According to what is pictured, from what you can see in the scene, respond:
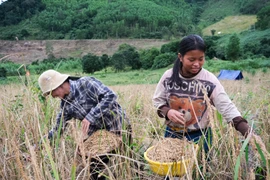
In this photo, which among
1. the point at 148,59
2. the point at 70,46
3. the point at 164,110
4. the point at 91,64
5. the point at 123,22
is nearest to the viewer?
the point at 164,110

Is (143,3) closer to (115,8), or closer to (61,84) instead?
(115,8)

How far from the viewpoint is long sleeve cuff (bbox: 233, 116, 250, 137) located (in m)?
1.30

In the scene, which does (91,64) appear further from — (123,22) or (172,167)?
(123,22)

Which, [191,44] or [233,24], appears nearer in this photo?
[191,44]

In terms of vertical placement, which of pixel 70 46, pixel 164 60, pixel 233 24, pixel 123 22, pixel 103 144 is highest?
pixel 123 22

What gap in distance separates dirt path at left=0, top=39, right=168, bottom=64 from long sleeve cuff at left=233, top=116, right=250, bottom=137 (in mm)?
48007

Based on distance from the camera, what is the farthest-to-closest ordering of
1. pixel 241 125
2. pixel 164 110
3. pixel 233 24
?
pixel 233 24 < pixel 164 110 < pixel 241 125

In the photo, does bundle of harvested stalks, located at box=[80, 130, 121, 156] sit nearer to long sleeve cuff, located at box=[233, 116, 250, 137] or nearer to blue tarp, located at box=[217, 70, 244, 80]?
long sleeve cuff, located at box=[233, 116, 250, 137]

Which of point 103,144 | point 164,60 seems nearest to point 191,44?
point 103,144

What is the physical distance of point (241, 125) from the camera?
1.33 m

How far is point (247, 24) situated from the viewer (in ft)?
192

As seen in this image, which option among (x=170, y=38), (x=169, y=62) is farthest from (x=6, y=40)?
(x=169, y=62)

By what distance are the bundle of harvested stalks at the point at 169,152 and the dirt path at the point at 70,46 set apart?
4812cm

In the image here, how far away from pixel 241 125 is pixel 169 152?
0.41 m
